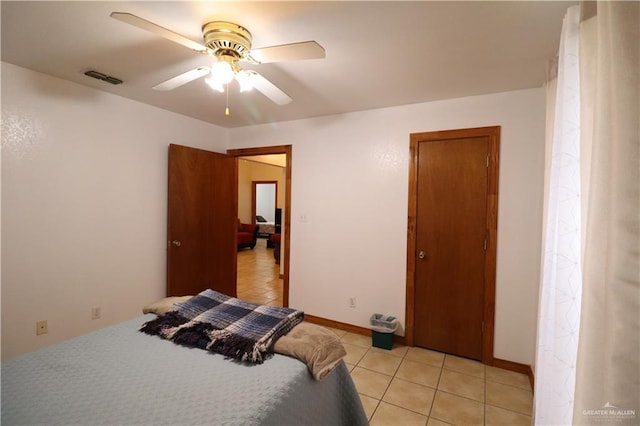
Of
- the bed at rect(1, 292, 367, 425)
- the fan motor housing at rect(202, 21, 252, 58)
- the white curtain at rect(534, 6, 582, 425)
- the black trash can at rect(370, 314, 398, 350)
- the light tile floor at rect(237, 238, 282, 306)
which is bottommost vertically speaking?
the light tile floor at rect(237, 238, 282, 306)

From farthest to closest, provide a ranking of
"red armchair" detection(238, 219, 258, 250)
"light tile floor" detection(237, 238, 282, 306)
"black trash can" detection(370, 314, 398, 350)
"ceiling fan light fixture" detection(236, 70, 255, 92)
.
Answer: "red armchair" detection(238, 219, 258, 250), "light tile floor" detection(237, 238, 282, 306), "black trash can" detection(370, 314, 398, 350), "ceiling fan light fixture" detection(236, 70, 255, 92)

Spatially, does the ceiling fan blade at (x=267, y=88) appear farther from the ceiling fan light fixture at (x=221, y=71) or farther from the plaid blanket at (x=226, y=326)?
the plaid blanket at (x=226, y=326)

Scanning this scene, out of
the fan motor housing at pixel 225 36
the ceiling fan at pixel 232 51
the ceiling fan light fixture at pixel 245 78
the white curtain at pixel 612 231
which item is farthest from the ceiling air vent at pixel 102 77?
the white curtain at pixel 612 231

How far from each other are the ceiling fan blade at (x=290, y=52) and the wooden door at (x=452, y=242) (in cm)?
176

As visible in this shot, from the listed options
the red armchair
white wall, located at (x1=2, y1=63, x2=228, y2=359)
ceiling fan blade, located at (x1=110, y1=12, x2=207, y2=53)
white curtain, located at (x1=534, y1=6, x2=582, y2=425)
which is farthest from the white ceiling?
the red armchair

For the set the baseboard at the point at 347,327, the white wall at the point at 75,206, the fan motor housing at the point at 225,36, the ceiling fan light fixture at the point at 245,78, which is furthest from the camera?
the baseboard at the point at 347,327

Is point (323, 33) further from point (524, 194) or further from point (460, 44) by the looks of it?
point (524, 194)

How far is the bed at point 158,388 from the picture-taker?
114 centimetres

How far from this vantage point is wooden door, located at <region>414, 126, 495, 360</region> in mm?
2750

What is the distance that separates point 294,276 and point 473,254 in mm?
2022

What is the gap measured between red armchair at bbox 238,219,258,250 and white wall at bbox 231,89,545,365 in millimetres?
4588

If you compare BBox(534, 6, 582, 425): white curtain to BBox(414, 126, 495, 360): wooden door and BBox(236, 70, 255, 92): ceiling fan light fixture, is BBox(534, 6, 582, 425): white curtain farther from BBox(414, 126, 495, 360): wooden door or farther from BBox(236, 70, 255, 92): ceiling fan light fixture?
BBox(236, 70, 255, 92): ceiling fan light fixture

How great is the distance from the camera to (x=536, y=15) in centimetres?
157

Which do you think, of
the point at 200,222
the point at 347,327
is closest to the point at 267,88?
the point at 200,222
